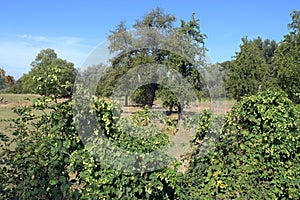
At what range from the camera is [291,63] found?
961 centimetres

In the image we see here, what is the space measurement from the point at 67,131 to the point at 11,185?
78 cm

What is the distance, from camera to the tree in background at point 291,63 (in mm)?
9445

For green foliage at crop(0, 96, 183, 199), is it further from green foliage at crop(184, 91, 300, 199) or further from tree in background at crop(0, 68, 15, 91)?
tree in background at crop(0, 68, 15, 91)

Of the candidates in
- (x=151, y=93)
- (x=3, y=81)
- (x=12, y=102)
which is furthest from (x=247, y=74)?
(x=3, y=81)

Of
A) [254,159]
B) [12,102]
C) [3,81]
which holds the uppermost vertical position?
[3,81]

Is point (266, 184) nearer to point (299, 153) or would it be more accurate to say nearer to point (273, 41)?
point (299, 153)

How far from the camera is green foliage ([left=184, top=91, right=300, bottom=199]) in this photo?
11.3 ft

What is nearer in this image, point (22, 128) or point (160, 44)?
point (22, 128)

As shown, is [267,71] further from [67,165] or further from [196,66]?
[67,165]

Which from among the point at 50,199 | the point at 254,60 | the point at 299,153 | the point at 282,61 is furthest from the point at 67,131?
the point at 254,60

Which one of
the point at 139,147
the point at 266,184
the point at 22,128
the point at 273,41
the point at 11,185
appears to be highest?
the point at 273,41

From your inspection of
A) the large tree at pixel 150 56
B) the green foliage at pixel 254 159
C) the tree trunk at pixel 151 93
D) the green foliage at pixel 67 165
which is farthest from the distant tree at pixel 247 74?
the green foliage at pixel 67 165

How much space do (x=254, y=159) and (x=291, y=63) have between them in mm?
7354

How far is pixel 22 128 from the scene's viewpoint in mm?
2805
